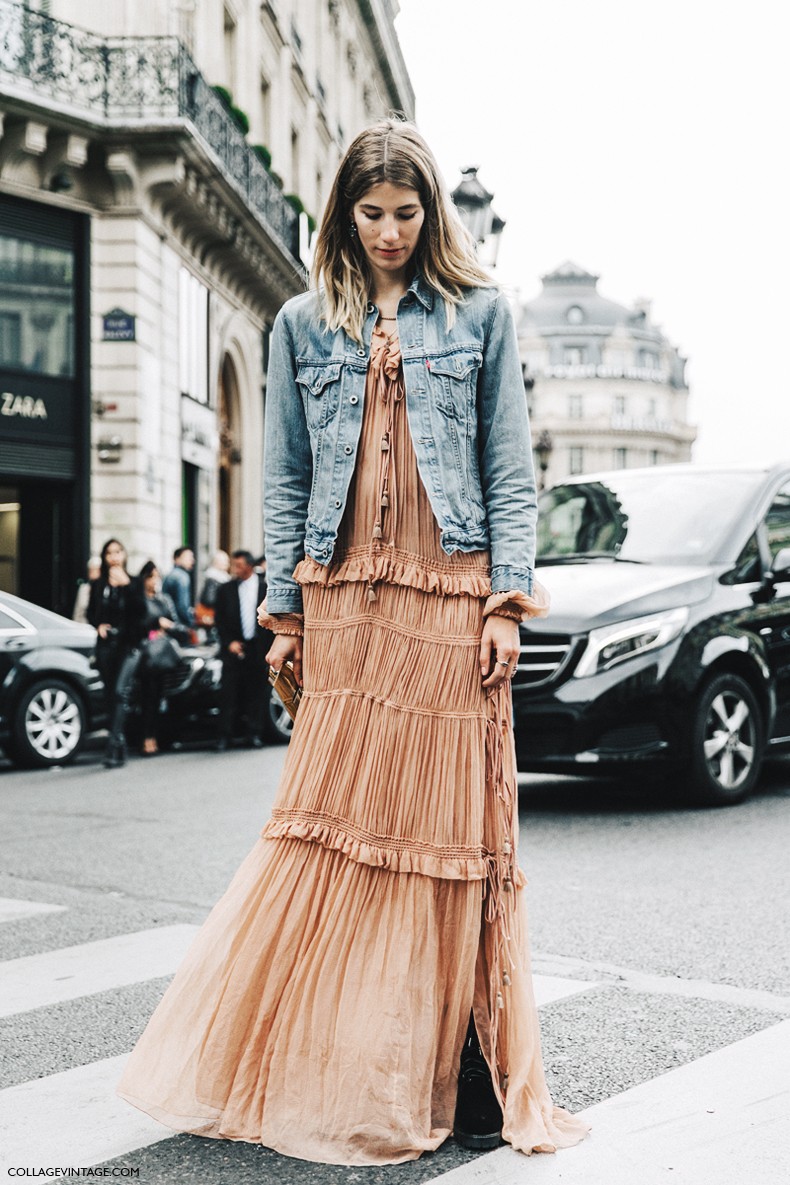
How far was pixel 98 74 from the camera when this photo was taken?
19406mm

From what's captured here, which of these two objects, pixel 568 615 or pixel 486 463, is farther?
pixel 568 615

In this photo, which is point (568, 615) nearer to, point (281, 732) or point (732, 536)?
point (732, 536)

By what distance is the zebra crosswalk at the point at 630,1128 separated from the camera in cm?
276

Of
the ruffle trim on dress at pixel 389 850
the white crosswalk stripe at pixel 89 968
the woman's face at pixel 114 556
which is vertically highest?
the woman's face at pixel 114 556

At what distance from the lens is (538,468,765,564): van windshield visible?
8219mm

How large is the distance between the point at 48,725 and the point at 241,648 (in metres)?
1.69

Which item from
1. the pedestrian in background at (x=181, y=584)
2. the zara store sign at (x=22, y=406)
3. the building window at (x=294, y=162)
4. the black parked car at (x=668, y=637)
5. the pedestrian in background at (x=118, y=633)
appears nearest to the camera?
the black parked car at (x=668, y=637)

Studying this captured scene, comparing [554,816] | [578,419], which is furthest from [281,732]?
[578,419]

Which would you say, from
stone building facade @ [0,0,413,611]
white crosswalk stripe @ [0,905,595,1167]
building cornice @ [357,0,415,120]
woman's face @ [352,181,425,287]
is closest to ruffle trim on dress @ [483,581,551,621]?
woman's face @ [352,181,425,287]

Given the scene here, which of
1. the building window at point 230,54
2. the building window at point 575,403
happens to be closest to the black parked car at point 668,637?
the building window at point 230,54

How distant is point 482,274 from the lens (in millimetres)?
3154

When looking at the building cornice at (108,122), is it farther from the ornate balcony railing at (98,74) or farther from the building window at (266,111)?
the building window at (266,111)

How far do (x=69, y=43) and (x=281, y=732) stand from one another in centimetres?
1107

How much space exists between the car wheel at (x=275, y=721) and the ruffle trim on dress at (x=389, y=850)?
31.2 feet
